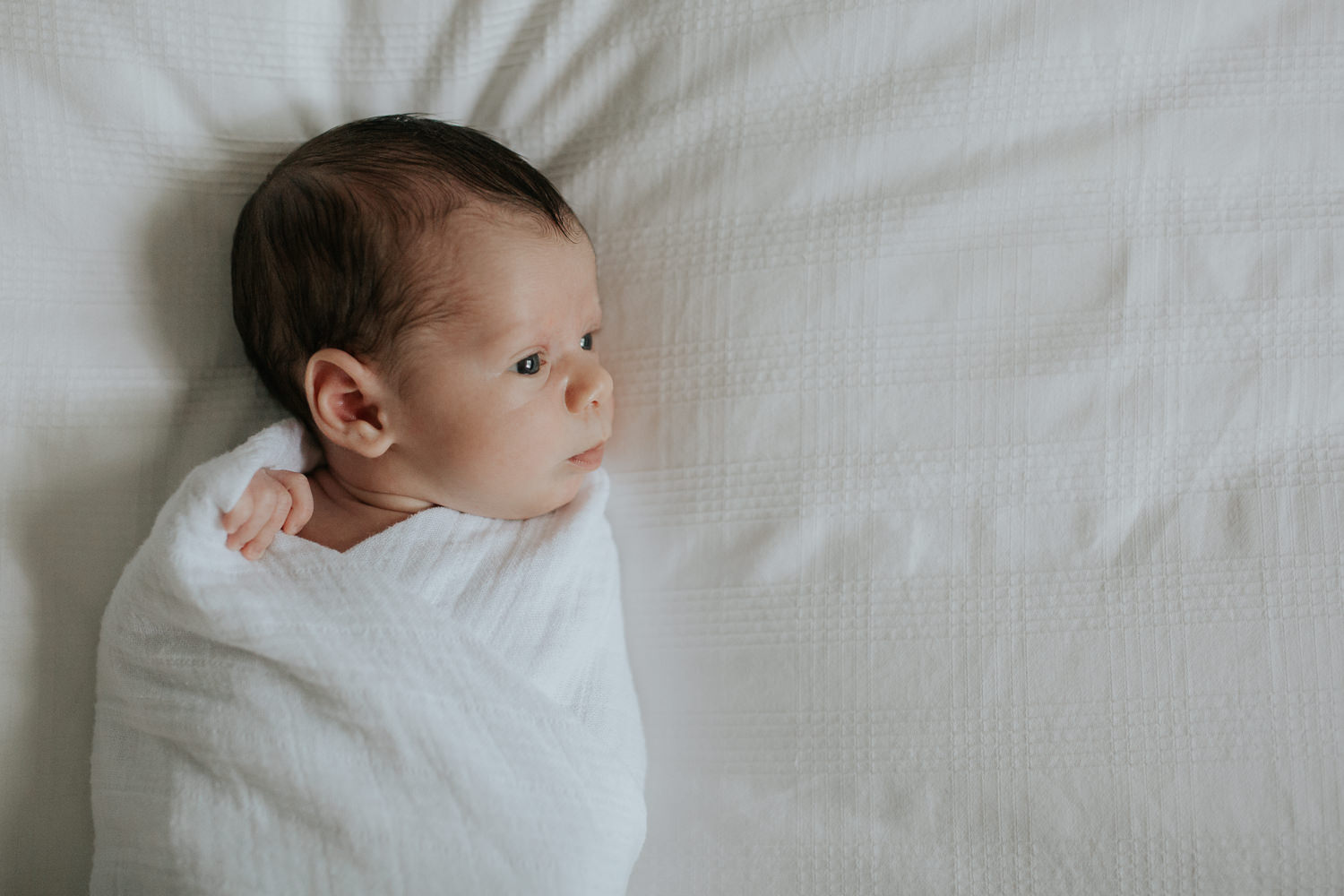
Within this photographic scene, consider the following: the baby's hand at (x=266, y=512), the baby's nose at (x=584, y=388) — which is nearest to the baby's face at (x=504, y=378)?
the baby's nose at (x=584, y=388)

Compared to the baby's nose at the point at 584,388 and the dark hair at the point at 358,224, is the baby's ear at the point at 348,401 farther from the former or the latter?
the baby's nose at the point at 584,388

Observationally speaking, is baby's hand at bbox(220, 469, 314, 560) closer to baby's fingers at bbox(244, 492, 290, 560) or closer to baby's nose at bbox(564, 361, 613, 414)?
baby's fingers at bbox(244, 492, 290, 560)

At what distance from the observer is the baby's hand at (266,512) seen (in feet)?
3.27

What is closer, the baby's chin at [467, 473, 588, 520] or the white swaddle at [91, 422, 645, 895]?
the white swaddle at [91, 422, 645, 895]

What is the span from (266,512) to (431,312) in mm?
242

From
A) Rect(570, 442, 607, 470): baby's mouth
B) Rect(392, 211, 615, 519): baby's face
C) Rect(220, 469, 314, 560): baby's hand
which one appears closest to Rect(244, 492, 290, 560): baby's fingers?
Rect(220, 469, 314, 560): baby's hand

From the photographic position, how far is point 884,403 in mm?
1090

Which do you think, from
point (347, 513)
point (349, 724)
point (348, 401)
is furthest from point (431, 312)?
point (349, 724)

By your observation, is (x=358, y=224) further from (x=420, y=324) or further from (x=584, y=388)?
(x=584, y=388)

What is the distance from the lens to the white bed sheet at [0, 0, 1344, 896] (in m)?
1.03

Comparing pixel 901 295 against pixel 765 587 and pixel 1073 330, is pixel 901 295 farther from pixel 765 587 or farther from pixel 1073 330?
pixel 765 587

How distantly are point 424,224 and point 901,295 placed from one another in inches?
18.8

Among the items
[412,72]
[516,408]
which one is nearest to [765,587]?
[516,408]

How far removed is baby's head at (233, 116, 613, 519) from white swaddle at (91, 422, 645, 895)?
0.08 meters
